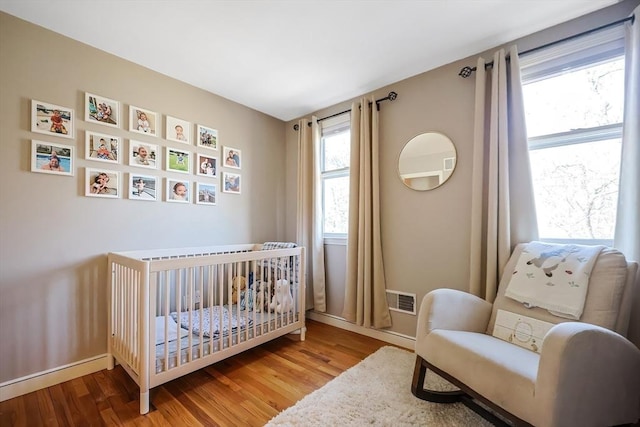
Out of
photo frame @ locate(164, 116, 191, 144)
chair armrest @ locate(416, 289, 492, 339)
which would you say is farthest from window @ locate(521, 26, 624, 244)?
photo frame @ locate(164, 116, 191, 144)

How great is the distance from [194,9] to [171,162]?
3.97 ft

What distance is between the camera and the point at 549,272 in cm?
154

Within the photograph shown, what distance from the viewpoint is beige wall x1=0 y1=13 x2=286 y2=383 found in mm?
1653

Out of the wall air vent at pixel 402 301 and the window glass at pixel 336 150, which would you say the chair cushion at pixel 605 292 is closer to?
the wall air vent at pixel 402 301

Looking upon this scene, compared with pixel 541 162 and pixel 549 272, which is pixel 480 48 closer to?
pixel 541 162

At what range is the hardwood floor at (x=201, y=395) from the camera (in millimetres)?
1447

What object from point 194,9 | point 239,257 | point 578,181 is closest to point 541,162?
point 578,181

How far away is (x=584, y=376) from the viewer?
1031mm

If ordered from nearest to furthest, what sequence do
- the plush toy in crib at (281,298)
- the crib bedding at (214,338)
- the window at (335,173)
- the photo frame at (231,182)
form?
the crib bedding at (214,338)
the plush toy in crib at (281,298)
the photo frame at (231,182)
the window at (335,173)

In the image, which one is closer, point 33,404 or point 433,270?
point 33,404

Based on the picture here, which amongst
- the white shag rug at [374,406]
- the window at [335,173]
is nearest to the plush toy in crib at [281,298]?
the white shag rug at [374,406]

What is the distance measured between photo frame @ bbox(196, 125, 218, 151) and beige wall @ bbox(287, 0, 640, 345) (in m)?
1.64

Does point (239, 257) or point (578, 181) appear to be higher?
point (578, 181)

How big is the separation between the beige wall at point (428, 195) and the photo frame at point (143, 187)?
201cm
